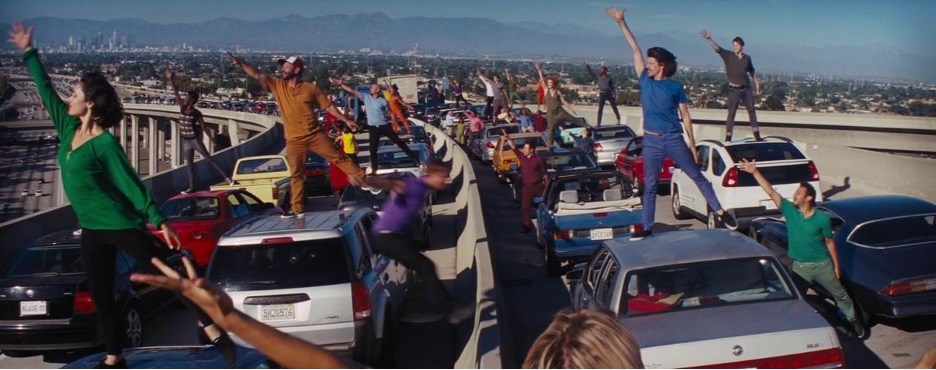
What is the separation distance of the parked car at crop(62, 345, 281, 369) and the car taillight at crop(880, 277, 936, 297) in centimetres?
635

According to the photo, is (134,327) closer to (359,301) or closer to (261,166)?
(359,301)

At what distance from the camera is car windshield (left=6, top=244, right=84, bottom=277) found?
408 inches

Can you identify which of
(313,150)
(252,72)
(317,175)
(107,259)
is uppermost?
(252,72)

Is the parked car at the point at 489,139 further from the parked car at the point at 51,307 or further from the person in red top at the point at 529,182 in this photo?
the parked car at the point at 51,307

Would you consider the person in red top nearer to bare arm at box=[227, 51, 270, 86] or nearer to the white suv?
the white suv

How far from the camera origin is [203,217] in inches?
580

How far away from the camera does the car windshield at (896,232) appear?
32.5 feet

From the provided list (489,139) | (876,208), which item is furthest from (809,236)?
(489,139)

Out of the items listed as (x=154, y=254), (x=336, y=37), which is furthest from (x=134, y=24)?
(x=154, y=254)

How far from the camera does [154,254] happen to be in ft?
20.3

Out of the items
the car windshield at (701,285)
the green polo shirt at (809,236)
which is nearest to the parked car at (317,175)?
the green polo shirt at (809,236)

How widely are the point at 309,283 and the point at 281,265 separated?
1.11ft

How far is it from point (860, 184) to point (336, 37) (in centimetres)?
2113

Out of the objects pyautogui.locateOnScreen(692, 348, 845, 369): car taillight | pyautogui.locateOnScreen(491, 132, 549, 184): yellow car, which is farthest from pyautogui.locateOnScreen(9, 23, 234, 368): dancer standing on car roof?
pyautogui.locateOnScreen(491, 132, 549, 184): yellow car
